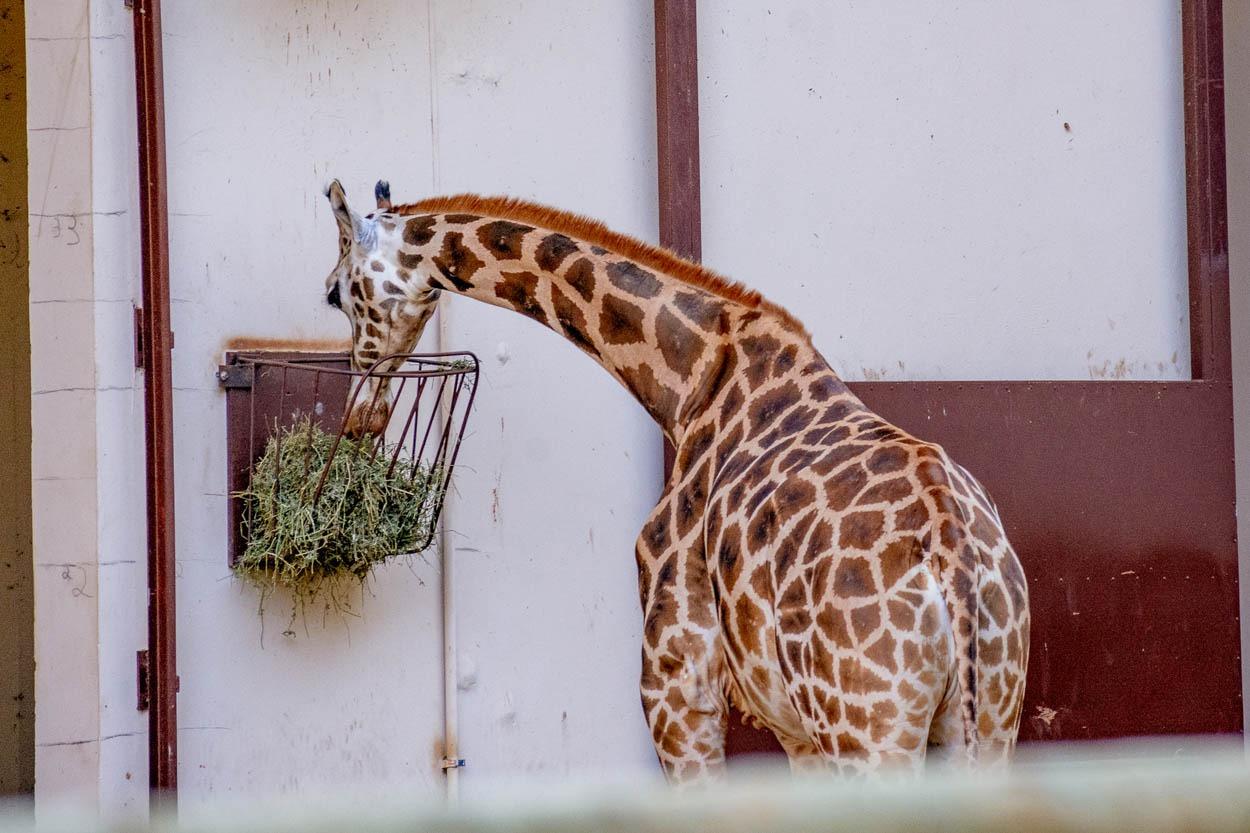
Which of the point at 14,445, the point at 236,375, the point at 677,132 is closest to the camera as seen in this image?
the point at 236,375

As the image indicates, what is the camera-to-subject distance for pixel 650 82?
14.9 feet

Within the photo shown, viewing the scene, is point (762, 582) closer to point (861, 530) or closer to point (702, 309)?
point (861, 530)

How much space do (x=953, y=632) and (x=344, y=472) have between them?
1944 millimetres

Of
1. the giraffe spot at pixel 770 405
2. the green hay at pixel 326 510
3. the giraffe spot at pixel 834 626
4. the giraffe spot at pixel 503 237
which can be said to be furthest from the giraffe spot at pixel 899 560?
the green hay at pixel 326 510

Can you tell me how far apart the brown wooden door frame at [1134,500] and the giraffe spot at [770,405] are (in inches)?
50.6

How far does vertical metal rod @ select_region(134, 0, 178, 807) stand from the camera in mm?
3914

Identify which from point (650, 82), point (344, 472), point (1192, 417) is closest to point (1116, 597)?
point (1192, 417)

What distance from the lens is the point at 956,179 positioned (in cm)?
474

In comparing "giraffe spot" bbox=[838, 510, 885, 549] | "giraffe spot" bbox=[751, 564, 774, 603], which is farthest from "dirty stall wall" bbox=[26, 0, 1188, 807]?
"giraffe spot" bbox=[838, 510, 885, 549]

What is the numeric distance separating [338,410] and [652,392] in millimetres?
1121

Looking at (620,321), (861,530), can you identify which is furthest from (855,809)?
(620,321)

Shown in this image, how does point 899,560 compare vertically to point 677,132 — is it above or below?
below

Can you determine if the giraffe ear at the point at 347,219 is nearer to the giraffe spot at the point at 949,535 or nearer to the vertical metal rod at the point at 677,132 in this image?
the vertical metal rod at the point at 677,132

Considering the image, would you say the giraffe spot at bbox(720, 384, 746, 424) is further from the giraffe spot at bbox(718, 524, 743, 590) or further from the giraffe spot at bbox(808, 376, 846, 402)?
the giraffe spot at bbox(718, 524, 743, 590)
